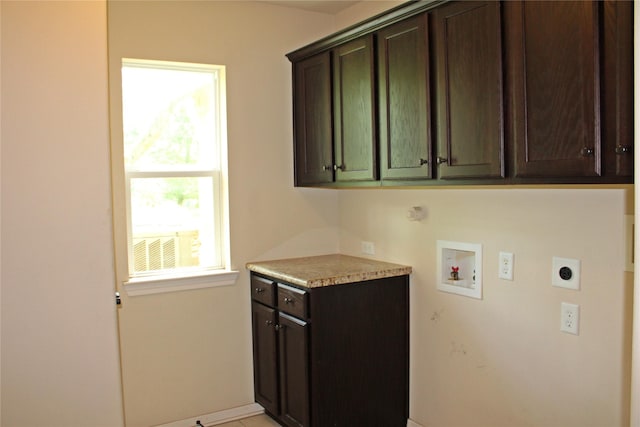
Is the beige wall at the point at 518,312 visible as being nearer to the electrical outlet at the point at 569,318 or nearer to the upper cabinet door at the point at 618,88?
the electrical outlet at the point at 569,318

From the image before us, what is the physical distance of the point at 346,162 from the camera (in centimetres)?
323

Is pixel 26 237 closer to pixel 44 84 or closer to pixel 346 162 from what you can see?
pixel 44 84

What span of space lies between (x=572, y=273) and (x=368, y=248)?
4.71 ft

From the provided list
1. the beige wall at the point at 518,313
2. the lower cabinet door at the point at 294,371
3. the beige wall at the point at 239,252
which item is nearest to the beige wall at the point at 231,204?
the beige wall at the point at 239,252

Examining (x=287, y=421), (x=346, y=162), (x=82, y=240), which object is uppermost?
(x=346, y=162)

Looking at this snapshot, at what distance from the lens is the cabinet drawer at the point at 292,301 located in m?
3.03

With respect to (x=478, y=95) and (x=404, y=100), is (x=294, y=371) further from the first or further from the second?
(x=478, y=95)

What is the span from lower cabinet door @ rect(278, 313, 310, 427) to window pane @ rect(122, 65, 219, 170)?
1113 mm

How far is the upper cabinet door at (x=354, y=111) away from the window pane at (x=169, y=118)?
0.80m

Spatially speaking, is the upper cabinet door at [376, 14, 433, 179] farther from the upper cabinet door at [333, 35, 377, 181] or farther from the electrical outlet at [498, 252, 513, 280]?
the electrical outlet at [498, 252, 513, 280]

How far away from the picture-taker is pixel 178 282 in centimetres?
343

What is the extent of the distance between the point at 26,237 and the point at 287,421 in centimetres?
196

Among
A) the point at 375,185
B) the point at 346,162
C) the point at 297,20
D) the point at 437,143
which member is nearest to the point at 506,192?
the point at 437,143

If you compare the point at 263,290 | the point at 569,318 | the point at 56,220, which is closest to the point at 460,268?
the point at 569,318
